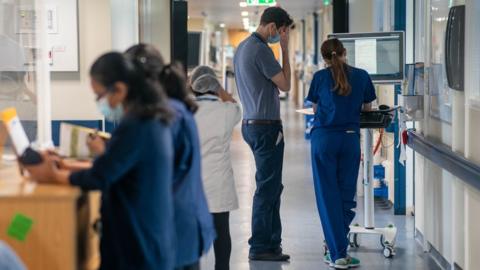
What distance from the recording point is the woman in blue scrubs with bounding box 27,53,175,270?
2.69m

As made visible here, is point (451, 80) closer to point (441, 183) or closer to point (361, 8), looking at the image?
point (441, 183)

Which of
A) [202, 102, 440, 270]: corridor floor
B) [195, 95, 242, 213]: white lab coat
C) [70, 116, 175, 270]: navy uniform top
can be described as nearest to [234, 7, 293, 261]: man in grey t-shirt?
[202, 102, 440, 270]: corridor floor

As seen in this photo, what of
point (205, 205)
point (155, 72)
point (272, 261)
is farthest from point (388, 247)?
point (155, 72)

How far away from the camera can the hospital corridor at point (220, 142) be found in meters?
2.73

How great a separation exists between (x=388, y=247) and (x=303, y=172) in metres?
4.72

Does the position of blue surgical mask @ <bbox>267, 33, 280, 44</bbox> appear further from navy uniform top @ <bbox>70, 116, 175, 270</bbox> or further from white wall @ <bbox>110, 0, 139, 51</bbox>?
navy uniform top @ <bbox>70, 116, 175, 270</bbox>

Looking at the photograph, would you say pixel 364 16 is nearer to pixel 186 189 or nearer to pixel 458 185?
pixel 458 185

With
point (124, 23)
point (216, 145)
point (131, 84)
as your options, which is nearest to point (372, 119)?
point (216, 145)

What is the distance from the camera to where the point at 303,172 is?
10.8 metres

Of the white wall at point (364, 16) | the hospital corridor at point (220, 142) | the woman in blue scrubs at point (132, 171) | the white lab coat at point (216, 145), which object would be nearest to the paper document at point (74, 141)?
the hospital corridor at point (220, 142)

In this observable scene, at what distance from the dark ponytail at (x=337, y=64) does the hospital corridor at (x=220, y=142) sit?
0.03 feet

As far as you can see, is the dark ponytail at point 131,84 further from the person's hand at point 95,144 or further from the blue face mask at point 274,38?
the blue face mask at point 274,38

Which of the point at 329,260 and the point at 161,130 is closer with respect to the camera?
the point at 161,130

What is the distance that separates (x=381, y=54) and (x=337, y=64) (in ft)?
3.66
